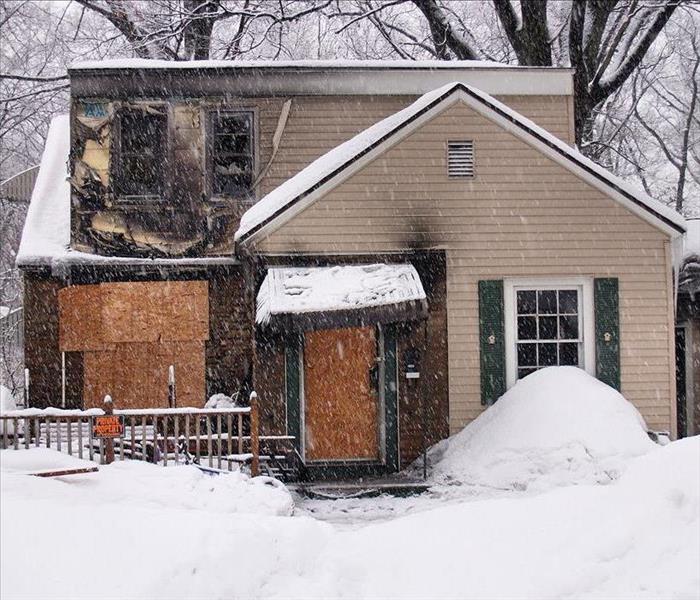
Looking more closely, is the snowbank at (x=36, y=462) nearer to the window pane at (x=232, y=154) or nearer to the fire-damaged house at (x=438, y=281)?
the fire-damaged house at (x=438, y=281)

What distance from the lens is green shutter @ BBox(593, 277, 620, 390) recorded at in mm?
13031

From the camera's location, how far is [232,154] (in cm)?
1553

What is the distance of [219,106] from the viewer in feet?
50.7

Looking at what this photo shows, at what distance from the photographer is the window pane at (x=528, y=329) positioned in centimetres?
1310

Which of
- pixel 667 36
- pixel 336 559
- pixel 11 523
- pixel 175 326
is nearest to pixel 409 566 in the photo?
pixel 336 559

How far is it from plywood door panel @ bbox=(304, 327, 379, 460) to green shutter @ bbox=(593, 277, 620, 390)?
325 cm

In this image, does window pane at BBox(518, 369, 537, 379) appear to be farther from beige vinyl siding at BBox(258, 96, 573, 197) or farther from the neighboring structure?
beige vinyl siding at BBox(258, 96, 573, 197)

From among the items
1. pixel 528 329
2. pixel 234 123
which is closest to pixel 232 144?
pixel 234 123

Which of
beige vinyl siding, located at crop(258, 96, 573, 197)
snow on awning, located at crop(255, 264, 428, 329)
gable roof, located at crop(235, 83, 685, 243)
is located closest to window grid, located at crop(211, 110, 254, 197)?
beige vinyl siding, located at crop(258, 96, 573, 197)

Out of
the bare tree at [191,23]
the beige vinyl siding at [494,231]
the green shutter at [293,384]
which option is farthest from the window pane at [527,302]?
the bare tree at [191,23]

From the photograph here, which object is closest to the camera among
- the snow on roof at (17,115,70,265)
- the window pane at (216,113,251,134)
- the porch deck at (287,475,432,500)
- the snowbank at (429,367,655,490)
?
the snowbank at (429,367,655,490)

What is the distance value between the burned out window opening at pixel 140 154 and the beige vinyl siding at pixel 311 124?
5.22ft

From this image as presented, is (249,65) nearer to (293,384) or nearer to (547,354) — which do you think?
(293,384)

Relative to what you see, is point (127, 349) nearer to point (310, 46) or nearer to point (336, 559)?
point (336, 559)
